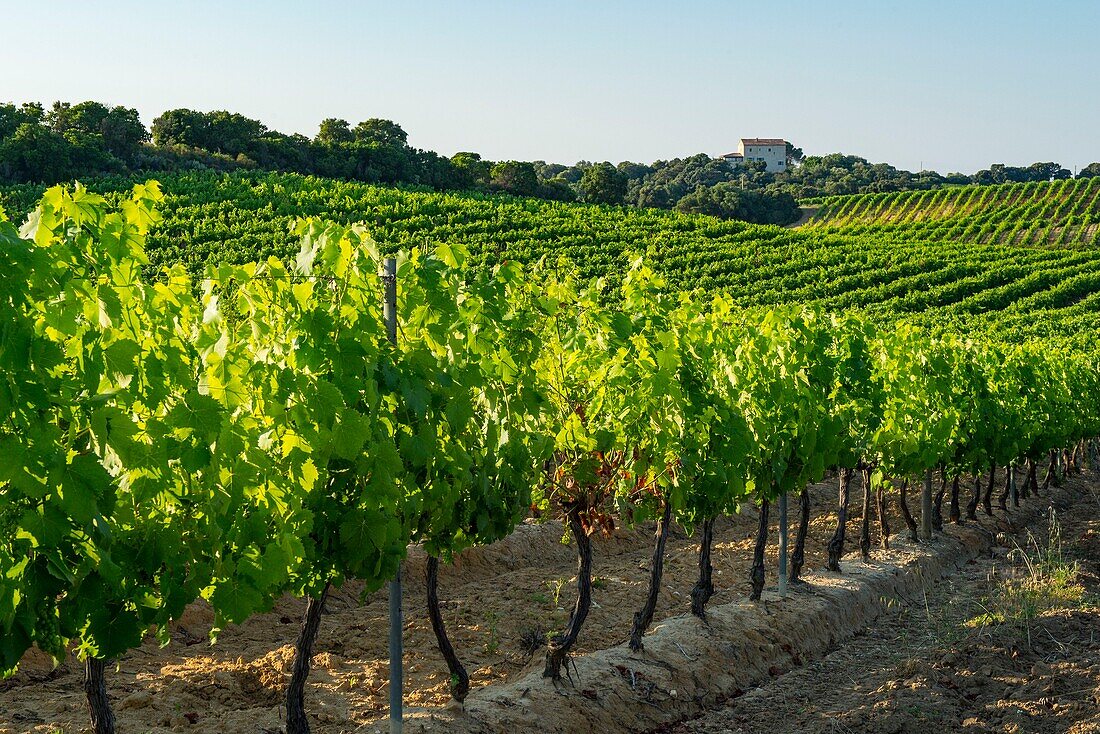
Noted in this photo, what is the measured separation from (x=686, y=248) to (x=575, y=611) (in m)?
49.1

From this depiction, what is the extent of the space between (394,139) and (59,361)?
259 ft

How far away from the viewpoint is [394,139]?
261 ft

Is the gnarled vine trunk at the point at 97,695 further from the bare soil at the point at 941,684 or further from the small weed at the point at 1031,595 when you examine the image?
the small weed at the point at 1031,595

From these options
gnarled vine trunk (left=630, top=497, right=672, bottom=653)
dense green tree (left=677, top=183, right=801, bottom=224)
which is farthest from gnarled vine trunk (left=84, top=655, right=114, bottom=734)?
dense green tree (left=677, top=183, right=801, bottom=224)

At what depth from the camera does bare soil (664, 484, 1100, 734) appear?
6812 millimetres

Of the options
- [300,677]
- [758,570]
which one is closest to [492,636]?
[758,570]

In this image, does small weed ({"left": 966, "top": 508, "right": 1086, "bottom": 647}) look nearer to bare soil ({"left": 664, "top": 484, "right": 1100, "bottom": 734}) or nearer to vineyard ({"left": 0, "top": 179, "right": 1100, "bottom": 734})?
bare soil ({"left": 664, "top": 484, "right": 1100, "bottom": 734})

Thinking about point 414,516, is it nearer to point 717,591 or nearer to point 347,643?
point 347,643

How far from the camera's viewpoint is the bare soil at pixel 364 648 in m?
6.18

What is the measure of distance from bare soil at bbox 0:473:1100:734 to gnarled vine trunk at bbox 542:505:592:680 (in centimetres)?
51

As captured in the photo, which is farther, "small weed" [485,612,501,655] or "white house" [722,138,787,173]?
"white house" [722,138,787,173]

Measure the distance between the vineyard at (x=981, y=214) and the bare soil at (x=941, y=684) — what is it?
59.6m

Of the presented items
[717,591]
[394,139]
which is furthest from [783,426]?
[394,139]

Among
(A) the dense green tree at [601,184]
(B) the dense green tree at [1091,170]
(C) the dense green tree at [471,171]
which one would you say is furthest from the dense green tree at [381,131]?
(B) the dense green tree at [1091,170]
